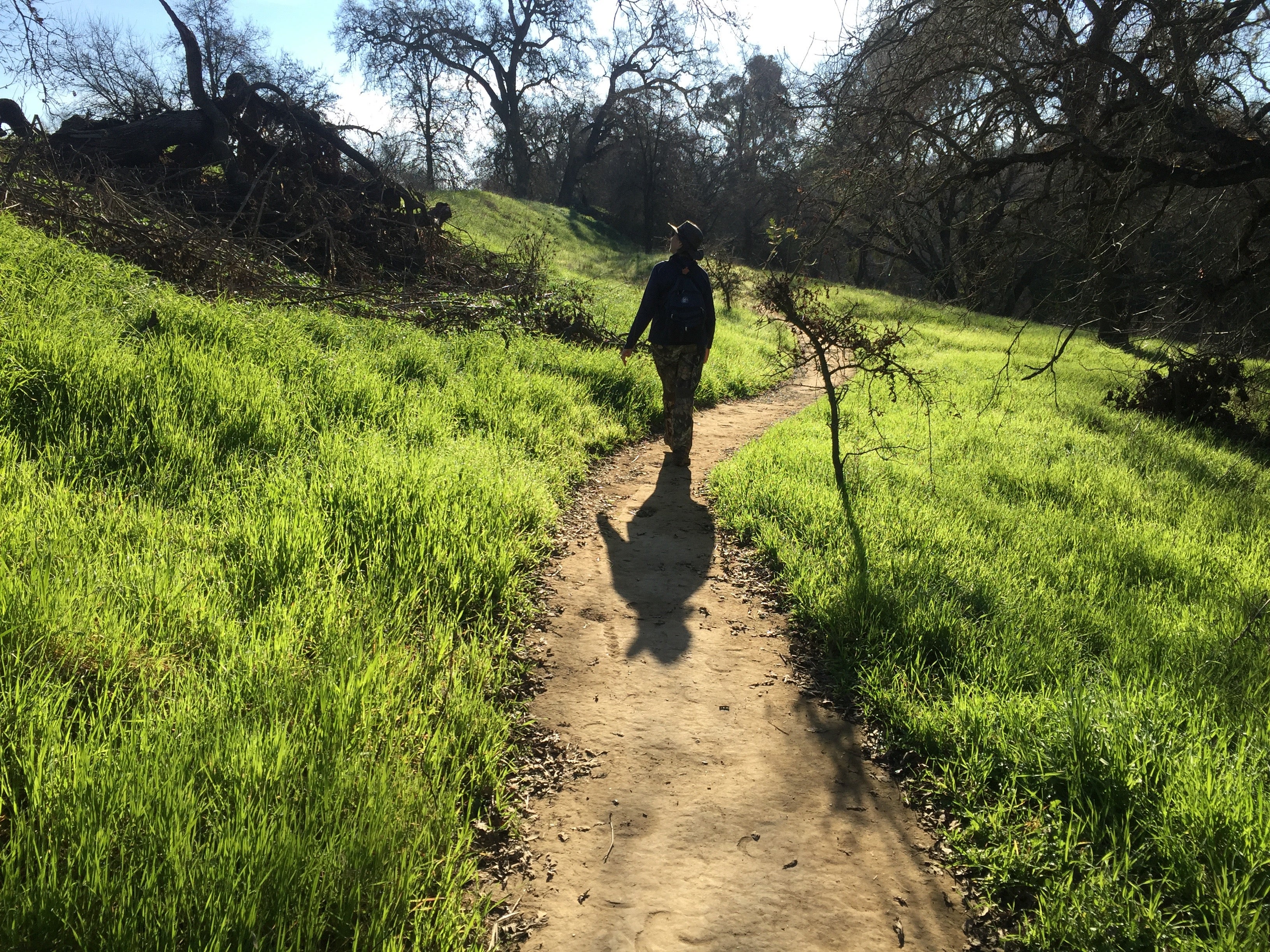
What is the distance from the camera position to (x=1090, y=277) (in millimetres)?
5594

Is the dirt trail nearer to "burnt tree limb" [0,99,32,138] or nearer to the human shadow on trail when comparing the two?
the human shadow on trail

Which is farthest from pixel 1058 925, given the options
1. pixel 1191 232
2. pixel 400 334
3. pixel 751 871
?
pixel 1191 232

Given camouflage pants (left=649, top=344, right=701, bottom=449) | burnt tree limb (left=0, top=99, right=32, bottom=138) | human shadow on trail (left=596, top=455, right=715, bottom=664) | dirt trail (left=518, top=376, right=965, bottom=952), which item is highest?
burnt tree limb (left=0, top=99, right=32, bottom=138)

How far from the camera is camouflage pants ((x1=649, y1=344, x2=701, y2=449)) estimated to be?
6.66 meters

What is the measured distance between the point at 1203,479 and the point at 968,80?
519 cm

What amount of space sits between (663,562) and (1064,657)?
249cm

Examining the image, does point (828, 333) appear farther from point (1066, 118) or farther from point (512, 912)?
point (512, 912)

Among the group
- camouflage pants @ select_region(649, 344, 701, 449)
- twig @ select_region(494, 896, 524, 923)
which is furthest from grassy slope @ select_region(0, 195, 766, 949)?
camouflage pants @ select_region(649, 344, 701, 449)

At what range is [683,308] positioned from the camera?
6.49 metres

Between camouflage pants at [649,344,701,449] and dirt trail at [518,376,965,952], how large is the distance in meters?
2.57

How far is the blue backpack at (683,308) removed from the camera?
6.50 meters

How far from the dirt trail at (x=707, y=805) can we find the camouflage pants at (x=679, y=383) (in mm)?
2573

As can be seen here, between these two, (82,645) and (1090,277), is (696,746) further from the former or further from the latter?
(1090,277)

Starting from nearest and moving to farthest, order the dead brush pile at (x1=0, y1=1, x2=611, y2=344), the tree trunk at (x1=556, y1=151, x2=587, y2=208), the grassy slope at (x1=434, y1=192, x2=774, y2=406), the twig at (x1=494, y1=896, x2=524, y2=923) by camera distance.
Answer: the twig at (x1=494, y1=896, x2=524, y2=923) → the dead brush pile at (x1=0, y1=1, x2=611, y2=344) → the grassy slope at (x1=434, y1=192, x2=774, y2=406) → the tree trunk at (x1=556, y1=151, x2=587, y2=208)
